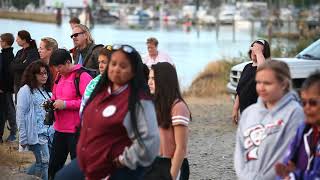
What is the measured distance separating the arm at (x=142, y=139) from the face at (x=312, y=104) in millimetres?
998

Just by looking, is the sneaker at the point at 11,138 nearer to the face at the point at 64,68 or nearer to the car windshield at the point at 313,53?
the face at the point at 64,68

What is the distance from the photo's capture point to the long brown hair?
21.3 ft

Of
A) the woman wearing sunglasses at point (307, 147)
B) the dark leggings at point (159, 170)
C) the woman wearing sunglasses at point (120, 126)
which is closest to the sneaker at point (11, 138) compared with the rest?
the dark leggings at point (159, 170)

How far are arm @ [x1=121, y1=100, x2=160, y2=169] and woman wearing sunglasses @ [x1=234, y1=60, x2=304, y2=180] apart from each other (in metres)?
0.70

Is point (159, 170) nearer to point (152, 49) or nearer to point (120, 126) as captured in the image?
point (120, 126)

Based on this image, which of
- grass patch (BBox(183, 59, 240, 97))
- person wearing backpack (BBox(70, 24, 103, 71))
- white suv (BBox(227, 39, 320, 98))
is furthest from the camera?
grass patch (BBox(183, 59, 240, 97))

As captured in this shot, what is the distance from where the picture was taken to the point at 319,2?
129 metres

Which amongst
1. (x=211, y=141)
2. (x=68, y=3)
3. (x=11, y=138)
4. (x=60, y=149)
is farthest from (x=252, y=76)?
(x=68, y=3)

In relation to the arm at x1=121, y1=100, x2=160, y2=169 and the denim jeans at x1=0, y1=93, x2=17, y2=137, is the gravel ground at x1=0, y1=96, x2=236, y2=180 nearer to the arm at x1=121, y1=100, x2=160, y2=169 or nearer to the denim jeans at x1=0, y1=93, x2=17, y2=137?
the denim jeans at x1=0, y1=93, x2=17, y2=137

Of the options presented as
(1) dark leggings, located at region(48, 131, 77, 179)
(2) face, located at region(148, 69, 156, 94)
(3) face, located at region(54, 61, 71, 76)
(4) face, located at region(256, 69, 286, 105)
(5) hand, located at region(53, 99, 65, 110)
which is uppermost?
(4) face, located at region(256, 69, 286, 105)

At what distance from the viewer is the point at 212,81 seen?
2244cm

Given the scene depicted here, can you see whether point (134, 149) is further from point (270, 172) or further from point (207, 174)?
point (207, 174)

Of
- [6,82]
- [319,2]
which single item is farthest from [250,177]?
[319,2]

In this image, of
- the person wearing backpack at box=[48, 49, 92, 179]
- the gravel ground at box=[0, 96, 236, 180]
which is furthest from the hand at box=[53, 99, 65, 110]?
the gravel ground at box=[0, 96, 236, 180]
